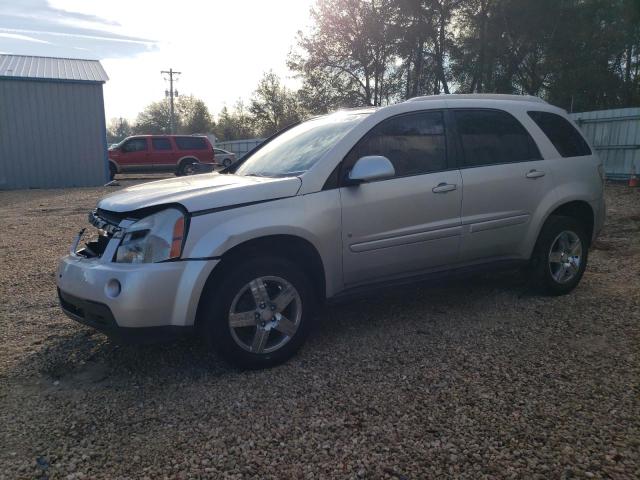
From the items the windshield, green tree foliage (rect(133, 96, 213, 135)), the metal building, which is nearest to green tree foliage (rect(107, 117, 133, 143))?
green tree foliage (rect(133, 96, 213, 135))

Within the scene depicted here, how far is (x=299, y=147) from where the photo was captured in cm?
420

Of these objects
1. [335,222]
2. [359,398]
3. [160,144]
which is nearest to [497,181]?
[335,222]

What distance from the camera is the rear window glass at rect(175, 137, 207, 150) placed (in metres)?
22.4

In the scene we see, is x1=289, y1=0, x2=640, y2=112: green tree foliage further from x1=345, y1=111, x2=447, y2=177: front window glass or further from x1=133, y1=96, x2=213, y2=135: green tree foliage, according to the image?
x1=133, y1=96, x2=213, y2=135: green tree foliage

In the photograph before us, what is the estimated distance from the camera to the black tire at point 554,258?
4.69 metres

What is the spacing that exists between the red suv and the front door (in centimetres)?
1855

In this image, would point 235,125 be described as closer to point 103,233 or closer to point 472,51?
point 472,51

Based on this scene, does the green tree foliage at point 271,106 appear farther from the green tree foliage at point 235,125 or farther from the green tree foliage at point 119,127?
the green tree foliage at point 119,127

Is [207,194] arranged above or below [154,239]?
above

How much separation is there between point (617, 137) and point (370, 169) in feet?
49.0

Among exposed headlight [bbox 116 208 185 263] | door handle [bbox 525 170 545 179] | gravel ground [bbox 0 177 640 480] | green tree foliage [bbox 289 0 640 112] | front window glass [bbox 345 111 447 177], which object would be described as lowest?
gravel ground [bbox 0 177 640 480]

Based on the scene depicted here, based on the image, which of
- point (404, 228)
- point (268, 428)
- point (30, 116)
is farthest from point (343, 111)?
point (30, 116)

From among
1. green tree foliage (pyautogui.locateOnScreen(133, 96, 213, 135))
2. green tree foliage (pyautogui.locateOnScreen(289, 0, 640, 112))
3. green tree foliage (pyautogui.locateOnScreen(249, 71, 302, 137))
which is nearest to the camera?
green tree foliage (pyautogui.locateOnScreen(289, 0, 640, 112))

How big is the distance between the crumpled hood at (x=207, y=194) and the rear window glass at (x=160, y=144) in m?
Answer: 19.3
